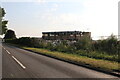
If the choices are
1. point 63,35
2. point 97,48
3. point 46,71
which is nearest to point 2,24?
point 63,35

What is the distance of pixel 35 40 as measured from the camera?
140ft

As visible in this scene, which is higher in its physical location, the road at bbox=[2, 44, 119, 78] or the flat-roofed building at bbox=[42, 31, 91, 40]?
the flat-roofed building at bbox=[42, 31, 91, 40]

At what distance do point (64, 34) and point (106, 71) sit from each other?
65.0 meters

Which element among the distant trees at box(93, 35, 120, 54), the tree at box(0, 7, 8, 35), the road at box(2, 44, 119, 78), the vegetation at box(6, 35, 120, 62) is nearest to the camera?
the road at box(2, 44, 119, 78)

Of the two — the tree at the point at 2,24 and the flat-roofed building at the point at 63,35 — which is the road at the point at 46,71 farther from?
the tree at the point at 2,24

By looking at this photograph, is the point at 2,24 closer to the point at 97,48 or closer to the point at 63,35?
the point at 63,35

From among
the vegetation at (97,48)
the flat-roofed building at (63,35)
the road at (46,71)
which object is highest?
the flat-roofed building at (63,35)

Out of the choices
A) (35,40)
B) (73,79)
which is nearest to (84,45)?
(73,79)

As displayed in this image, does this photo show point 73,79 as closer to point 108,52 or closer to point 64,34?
point 108,52

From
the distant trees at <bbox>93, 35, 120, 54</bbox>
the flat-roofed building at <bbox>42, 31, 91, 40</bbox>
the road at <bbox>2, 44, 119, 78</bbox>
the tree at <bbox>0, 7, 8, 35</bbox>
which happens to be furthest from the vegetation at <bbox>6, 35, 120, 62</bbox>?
the tree at <bbox>0, 7, 8, 35</bbox>

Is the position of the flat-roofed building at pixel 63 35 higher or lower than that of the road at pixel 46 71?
higher

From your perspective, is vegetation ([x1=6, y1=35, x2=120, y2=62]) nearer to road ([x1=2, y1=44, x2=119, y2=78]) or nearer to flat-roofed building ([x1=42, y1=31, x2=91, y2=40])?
road ([x1=2, y1=44, x2=119, y2=78])

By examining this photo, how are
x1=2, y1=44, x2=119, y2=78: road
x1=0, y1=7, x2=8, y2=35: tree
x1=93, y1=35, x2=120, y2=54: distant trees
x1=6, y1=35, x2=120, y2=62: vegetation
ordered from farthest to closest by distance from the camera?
x1=0, y1=7, x2=8, y2=35: tree < x1=93, y1=35, x2=120, y2=54: distant trees < x1=6, y1=35, x2=120, y2=62: vegetation < x1=2, y1=44, x2=119, y2=78: road

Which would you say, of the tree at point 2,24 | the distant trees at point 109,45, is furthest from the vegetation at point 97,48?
the tree at point 2,24
